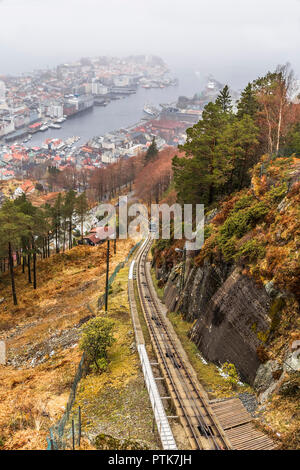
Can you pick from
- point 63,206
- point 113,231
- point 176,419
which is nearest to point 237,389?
point 176,419

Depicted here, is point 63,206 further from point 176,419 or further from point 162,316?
point 176,419

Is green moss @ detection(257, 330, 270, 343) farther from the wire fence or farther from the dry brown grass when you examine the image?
the dry brown grass

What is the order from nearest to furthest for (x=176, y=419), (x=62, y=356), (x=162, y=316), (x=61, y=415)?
(x=176, y=419) → (x=61, y=415) → (x=62, y=356) → (x=162, y=316)

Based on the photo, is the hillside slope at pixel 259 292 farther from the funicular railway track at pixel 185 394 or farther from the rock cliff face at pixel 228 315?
the funicular railway track at pixel 185 394

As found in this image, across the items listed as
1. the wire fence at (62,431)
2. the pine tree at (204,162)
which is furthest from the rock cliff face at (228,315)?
the pine tree at (204,162)

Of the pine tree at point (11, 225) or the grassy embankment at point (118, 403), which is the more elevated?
the pine tree at point (11, 225)

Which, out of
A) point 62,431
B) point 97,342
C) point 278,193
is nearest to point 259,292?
point 278,193
